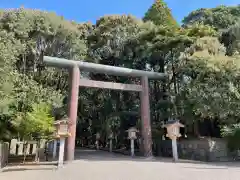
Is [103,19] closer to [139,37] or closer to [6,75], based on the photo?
[139,37]

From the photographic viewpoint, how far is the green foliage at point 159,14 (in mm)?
23877

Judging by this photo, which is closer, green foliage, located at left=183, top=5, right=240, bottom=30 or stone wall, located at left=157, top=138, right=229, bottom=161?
stone wall, located at left=157, top=138, right=229, bottom=161

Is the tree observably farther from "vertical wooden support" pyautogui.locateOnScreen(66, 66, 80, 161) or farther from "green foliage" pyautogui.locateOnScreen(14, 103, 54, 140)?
"green foliage" pyautogui.locateOnScreen(14, 103, 54, 140)

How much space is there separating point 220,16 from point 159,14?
A: 7.27m

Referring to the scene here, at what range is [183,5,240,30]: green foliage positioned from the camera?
24.8m

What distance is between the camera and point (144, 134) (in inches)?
543

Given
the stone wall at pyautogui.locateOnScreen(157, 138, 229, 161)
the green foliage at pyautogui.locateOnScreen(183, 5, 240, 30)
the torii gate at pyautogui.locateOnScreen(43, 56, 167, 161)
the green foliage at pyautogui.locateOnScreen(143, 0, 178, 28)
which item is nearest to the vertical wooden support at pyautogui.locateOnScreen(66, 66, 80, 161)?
the torii gate at pyautogui.locateOnScreen(43, 56, 167, 161)

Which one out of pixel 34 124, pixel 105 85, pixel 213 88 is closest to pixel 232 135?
pixel 213 88

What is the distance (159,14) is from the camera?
24422mm

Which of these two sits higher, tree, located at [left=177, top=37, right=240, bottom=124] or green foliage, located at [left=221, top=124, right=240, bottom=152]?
tree, located at [left=177, top=37, right=240, bottom=124]

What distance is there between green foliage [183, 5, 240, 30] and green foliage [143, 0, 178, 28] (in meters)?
3.56

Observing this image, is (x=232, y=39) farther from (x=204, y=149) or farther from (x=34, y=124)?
(x=34, y=124)

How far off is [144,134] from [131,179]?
266 inches

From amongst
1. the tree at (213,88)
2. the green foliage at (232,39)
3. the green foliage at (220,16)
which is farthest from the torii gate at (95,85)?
the green foliage at (220,16)
